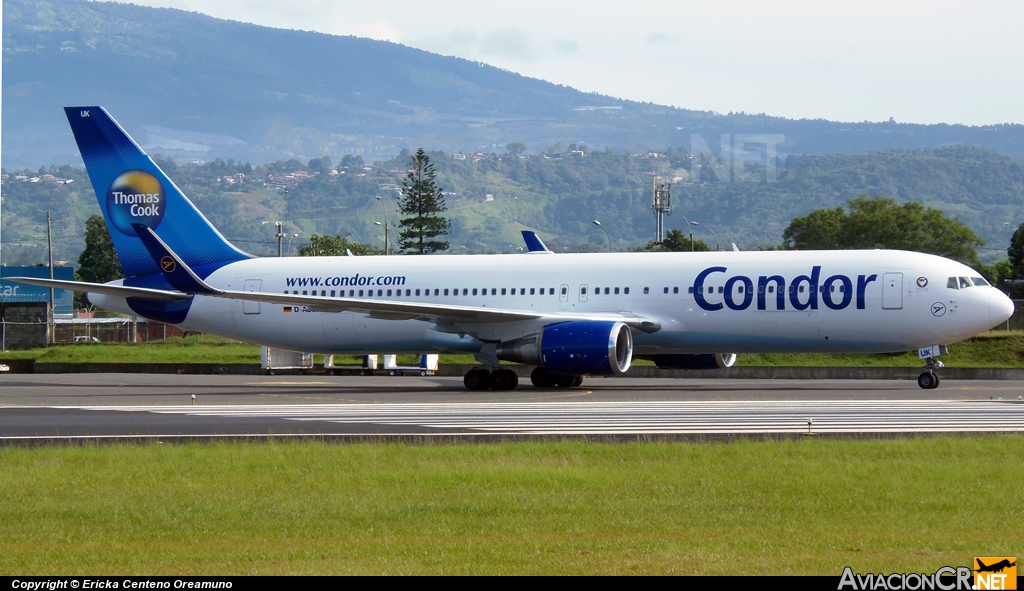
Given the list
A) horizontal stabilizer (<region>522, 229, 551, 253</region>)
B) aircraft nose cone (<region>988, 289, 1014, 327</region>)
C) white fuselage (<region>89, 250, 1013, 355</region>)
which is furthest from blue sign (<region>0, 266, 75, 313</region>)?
aircraft nose cone (<region>988, 289, 1014, 327</region>)

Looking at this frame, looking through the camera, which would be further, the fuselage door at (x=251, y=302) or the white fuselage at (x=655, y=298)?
the fuselage door at (x=251, y=302)

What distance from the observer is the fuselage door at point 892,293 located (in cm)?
2939

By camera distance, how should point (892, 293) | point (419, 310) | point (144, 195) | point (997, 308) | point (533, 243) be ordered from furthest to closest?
point (533, 243) < point (144, 195) < point (419, 310) < point (892, 293) < point (997, 308)

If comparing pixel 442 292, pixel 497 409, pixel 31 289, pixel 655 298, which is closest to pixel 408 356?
pixel 442 292

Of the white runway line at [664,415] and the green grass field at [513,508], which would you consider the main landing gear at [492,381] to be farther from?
the green grass field at [513,508]

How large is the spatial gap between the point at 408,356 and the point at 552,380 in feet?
58.4

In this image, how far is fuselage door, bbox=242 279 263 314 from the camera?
35.6 meters

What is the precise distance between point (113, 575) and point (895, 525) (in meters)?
6.10

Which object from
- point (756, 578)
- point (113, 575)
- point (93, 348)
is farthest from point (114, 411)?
point (93, 348)

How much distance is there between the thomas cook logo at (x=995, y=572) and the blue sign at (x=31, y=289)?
63.1m

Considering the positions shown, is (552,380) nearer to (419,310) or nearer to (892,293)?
(419,310)

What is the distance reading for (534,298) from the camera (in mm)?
32969

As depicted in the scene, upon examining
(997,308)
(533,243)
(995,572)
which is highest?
(533,243)

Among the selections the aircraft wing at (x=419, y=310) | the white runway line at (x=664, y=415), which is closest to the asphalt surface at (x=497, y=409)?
the white runway line at (x=664, y=415)
